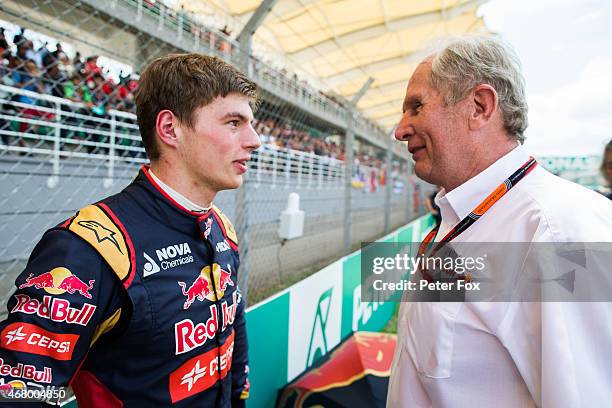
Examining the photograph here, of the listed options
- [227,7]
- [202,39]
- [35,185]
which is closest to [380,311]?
[202,39]

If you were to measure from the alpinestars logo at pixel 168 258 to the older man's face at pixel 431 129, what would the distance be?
76 centimetres

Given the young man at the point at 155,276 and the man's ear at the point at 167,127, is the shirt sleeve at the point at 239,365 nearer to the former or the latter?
the young man at the point at 155,276

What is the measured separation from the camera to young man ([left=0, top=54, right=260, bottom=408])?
910 millimetres

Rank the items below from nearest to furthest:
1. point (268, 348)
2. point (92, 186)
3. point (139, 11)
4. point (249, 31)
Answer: point (139, 11) → point (268, 348) → point (249, 31) → point (92, 186)

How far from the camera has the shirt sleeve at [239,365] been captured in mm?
1502

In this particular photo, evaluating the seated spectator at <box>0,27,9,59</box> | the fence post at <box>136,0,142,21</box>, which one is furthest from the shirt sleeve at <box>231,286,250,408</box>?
the seated spectator at <box>0,27,9,59</box>

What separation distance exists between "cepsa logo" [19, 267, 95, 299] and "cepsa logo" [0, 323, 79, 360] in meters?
0.08

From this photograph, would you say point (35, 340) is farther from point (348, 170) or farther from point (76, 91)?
point (76, 91)

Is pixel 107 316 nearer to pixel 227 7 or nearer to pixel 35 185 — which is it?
pixel 35 185

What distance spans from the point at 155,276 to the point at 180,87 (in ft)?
1.87

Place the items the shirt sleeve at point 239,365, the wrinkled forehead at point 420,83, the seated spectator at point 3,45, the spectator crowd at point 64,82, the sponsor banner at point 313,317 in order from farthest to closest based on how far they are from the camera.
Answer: the spectator crowd at point 64,82, the seated spectator at point 3,45, the sponsor banner at point 313,317, the shirt sleeve at point 239,365, the wrinkled forehead at point 420,83

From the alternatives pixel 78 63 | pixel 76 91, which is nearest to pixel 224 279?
pixel 78 63

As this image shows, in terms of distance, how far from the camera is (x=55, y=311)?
0.90m

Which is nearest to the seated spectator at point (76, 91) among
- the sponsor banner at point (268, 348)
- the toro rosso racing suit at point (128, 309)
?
the sponsor banner at point (268, 348)
